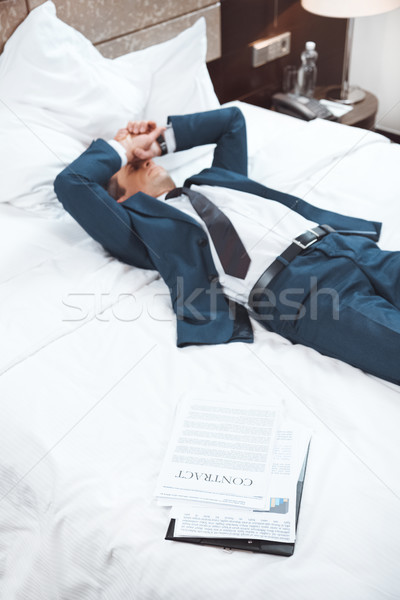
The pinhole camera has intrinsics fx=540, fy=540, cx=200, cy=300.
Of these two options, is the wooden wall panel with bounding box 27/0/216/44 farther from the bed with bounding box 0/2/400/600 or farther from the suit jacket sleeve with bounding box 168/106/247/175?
the suit jacket sleeve with bounding box 168/106/247/175

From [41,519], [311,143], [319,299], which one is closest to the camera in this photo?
[41,519]

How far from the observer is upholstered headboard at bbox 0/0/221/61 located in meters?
1.67

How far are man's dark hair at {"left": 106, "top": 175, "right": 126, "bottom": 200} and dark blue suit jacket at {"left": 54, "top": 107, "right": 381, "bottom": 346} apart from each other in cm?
5

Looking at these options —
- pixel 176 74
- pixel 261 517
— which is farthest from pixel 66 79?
pixel 261 517

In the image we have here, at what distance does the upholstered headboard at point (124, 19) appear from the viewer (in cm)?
167

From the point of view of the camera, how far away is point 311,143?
1843 millimetres

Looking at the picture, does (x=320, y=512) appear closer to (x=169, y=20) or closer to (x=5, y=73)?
(x=5, y=73)

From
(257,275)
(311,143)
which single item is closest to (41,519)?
(257,275)

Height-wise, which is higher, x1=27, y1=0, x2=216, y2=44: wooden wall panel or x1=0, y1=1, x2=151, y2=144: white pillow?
x1=27, y1=0, x2=216, y2=44: wooden wall panel

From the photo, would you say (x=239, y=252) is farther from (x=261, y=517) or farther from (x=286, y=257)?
(x=261, y=517)

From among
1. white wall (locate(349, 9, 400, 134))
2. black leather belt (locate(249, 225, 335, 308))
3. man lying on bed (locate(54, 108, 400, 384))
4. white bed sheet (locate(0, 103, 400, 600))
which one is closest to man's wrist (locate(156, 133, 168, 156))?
man lying on bed (locate(54, 108, 400, 384))

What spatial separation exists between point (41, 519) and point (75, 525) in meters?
0.10

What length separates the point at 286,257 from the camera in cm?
134

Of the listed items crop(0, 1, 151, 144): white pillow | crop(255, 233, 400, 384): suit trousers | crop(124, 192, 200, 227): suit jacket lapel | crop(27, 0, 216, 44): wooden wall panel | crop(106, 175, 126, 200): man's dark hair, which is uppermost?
crop(27, 0, 216, 44): wooden wall panel
